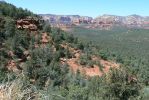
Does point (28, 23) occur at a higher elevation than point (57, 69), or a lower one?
higher

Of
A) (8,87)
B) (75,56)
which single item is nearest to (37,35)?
(75,56)

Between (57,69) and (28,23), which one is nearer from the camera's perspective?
(57,69)

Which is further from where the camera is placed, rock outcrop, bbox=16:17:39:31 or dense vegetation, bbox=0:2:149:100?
rock outcrop, bbox=16:17:39:31

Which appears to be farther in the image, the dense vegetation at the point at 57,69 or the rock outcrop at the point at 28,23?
the rock outcrop at the point at 28,23

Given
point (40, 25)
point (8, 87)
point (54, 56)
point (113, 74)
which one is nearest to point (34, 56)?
point (54, 56)

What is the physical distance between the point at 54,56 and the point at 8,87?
52.2 meters

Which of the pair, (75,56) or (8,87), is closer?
(8,87)

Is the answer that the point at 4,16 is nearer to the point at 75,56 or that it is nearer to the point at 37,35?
the point at 37,35

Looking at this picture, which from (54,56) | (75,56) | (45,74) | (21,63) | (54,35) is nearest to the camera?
(45,74)

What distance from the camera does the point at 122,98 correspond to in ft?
74.2

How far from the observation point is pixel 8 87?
4.08 metres

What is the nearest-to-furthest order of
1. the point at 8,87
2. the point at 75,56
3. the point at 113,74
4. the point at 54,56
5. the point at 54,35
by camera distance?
the point at 8,87 → the point at 113,74 → the point at 54,56 → the point at 75,56 → the point at 54,35

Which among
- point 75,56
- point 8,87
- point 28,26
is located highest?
point 8,87

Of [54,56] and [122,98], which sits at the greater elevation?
[122,98]
